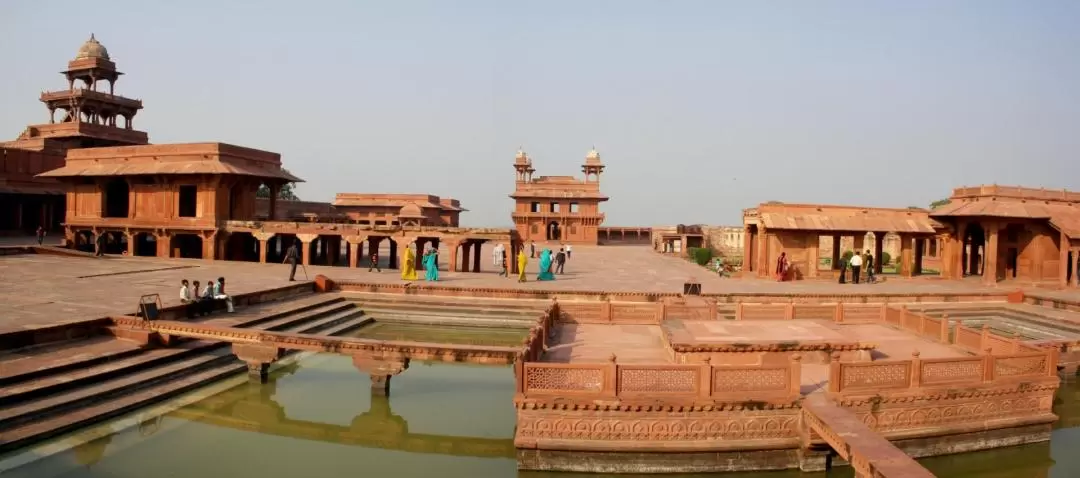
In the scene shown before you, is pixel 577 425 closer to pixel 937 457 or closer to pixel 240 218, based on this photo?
pixel 937 457

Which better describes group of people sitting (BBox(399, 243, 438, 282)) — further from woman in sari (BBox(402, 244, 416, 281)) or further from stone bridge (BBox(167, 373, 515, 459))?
stone bridge (BBox(167, 373, 515, 459))

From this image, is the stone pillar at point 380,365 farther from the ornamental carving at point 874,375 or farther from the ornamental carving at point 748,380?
the ornamental carving at point 874,375

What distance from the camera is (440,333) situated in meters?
17.8

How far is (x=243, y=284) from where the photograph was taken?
756 inches

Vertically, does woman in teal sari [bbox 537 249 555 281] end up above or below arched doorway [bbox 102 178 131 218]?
below

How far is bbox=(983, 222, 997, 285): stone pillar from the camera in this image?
24.2 meters

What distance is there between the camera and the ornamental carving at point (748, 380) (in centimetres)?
880

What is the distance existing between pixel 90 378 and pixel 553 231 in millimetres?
46464

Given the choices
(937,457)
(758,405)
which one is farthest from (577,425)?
(937,457)

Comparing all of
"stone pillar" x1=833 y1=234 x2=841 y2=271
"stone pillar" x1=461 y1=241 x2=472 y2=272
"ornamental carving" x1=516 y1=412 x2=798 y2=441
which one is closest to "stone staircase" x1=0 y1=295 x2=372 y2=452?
"ornamental carving" x1=516 y1=412 x2=798 y2=441

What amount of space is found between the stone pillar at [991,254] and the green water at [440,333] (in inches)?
701

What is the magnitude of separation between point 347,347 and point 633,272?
19.2m

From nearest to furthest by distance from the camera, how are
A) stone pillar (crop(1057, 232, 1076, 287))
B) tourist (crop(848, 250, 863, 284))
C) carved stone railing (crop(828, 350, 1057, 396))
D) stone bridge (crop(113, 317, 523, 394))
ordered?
1. carved stone railing (crop(828, 350, 1057, 396))
2. stone bridge (crop(113, 317, 523, 394))
3. stone pillar (crop(1057, 232, 1076, 287))
4. tourist (crop(848, 250, 863, 284))

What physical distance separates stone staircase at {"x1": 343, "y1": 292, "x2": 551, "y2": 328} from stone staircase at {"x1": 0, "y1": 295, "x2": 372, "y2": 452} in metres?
4.75
